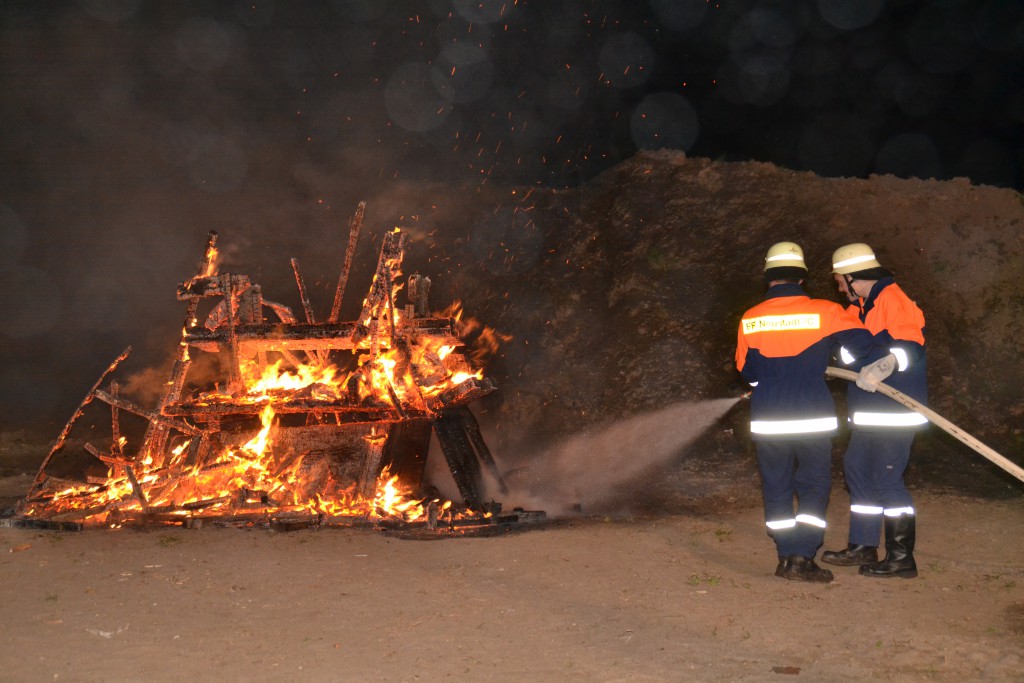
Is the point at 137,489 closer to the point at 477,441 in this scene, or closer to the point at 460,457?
the point at 460,457

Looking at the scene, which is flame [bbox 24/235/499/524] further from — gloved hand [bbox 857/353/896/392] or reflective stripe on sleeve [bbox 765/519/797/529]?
gloved hand [bbox 857/353/896/392]

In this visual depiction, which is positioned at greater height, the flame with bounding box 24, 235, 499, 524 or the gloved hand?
the gloved hand

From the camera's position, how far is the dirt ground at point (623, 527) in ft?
14.8

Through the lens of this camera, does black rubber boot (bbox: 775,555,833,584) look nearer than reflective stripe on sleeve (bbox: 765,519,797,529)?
Yes

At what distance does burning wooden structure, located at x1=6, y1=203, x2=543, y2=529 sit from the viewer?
7418 mm

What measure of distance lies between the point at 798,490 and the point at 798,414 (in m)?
0.55

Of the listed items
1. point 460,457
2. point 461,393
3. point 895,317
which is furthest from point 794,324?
point 460,457

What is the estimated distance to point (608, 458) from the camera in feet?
32.6

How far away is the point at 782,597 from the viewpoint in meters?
5.45

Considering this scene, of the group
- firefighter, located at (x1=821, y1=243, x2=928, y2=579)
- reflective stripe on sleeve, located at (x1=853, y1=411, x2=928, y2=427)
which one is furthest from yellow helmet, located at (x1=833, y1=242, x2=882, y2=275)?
reflective stripe on sleeve, located at (x1=853, y1=411, x2=928, y2=427)

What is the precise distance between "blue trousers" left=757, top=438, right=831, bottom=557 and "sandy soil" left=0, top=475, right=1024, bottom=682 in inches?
12.5

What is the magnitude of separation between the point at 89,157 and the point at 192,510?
7.85m

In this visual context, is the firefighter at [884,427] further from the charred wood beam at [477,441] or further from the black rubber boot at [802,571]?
the charred wood beam at [477,441]

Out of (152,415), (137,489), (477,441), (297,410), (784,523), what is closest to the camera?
(784,523)
